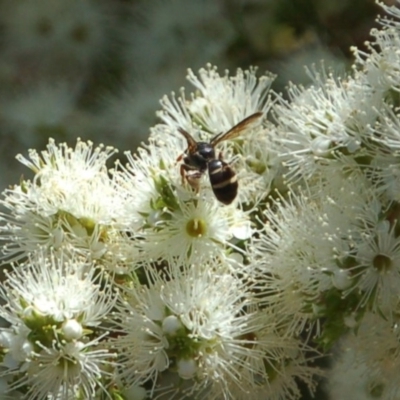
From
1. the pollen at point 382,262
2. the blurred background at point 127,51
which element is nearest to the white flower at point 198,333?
the pollen at point 382,262

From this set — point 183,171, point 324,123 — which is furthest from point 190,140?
point 324,123

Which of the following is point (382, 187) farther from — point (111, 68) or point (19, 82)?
point (19, 82)

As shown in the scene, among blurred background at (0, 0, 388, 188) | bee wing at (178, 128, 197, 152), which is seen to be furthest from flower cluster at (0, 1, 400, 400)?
blurred background at (0, 0, 388, 188)

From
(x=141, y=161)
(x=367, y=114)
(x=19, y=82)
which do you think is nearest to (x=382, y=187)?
(x=367, y=114)

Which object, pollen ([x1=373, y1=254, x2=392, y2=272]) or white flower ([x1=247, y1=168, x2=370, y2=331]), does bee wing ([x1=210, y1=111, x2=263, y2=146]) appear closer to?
white flower ([x1=247, y1=168, x2=370, y2=331])

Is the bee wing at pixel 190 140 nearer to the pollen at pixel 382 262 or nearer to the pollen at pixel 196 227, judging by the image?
the pollen at pixel 196 227

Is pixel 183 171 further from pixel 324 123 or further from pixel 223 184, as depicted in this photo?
pixel 324 123
